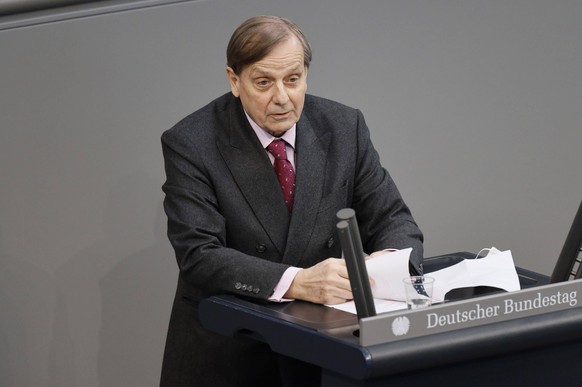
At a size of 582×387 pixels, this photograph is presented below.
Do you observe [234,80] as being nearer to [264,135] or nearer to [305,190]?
[264,135]

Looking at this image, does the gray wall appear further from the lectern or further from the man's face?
the lectern

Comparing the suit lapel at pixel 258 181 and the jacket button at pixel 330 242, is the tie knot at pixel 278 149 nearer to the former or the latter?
the suit lapel at pixel 258 181

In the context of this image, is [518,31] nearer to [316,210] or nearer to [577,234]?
[316,210]

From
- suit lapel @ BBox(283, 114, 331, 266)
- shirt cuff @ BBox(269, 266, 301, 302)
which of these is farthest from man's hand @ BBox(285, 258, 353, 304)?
suit lapel @ BBox(283, 114, 331, 266)

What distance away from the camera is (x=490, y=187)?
4.23 m

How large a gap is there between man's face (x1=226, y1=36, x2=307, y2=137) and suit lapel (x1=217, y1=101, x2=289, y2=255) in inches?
3.0

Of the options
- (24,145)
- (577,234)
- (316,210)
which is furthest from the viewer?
(24,145)

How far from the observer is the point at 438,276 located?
2.78 m

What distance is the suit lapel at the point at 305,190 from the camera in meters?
2.96

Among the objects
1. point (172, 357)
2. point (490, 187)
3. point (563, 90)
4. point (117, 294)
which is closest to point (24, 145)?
point (117, 294)

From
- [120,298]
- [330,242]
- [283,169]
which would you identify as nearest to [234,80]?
[283,169]

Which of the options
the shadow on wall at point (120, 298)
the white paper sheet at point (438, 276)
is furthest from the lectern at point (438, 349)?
the shadow on wall at point (120, 298)

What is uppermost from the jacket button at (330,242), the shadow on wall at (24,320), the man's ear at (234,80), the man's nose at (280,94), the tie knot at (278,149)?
the man's ear at (234,80)

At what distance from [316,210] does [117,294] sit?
1393 mm
